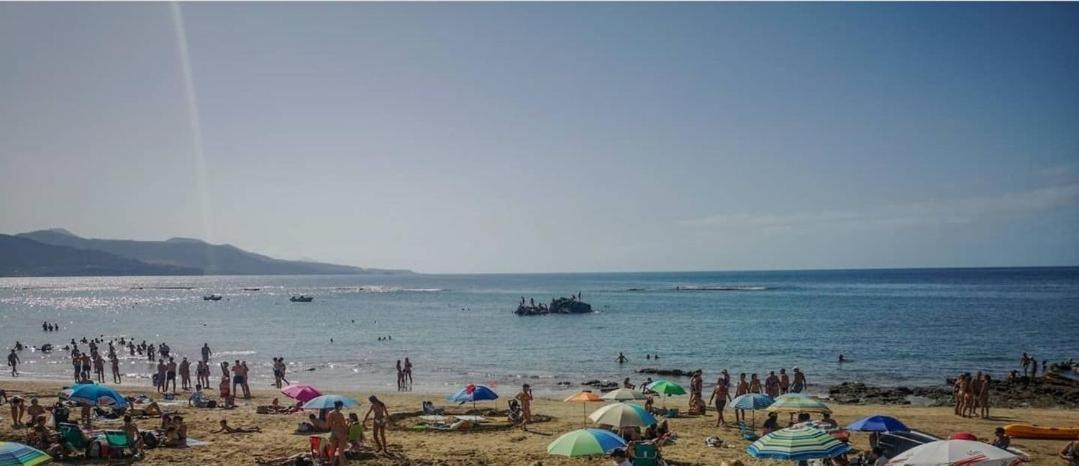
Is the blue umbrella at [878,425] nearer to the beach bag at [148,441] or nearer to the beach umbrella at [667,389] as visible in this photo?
the beach umbrella at [667,389]

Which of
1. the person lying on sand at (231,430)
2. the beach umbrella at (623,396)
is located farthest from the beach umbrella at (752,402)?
the person lying on sand at (231,430)

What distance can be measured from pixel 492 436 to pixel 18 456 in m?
10.2

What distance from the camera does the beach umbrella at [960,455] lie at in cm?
983

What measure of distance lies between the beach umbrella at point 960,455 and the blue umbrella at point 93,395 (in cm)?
1830

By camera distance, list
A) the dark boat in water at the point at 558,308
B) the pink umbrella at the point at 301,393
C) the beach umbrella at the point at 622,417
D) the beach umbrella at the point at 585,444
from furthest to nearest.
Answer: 1. the dark boat in water at the point at 558,308
2. the pink umbrella at the point at 301,393
3. the beach umbrella at the point at 622,417
4. the beach umbrella at the point at 585,444

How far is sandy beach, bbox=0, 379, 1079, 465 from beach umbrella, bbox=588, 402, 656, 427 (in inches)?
54.1

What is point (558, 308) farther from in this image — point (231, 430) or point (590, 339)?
point (231, 430)

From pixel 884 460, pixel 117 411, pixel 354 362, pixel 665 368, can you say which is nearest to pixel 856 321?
pixel 665 368

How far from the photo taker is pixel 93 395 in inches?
691

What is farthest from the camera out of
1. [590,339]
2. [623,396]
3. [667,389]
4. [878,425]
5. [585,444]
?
[590,339]

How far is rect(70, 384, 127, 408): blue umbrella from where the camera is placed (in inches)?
683

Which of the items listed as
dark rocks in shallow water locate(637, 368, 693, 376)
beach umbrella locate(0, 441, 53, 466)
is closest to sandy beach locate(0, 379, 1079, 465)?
beach umbrella locate(0, 441, 53, 466)

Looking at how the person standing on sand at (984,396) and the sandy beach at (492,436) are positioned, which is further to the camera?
the person standing on sand at (984,396)

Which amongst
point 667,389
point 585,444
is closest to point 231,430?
point 585,444
